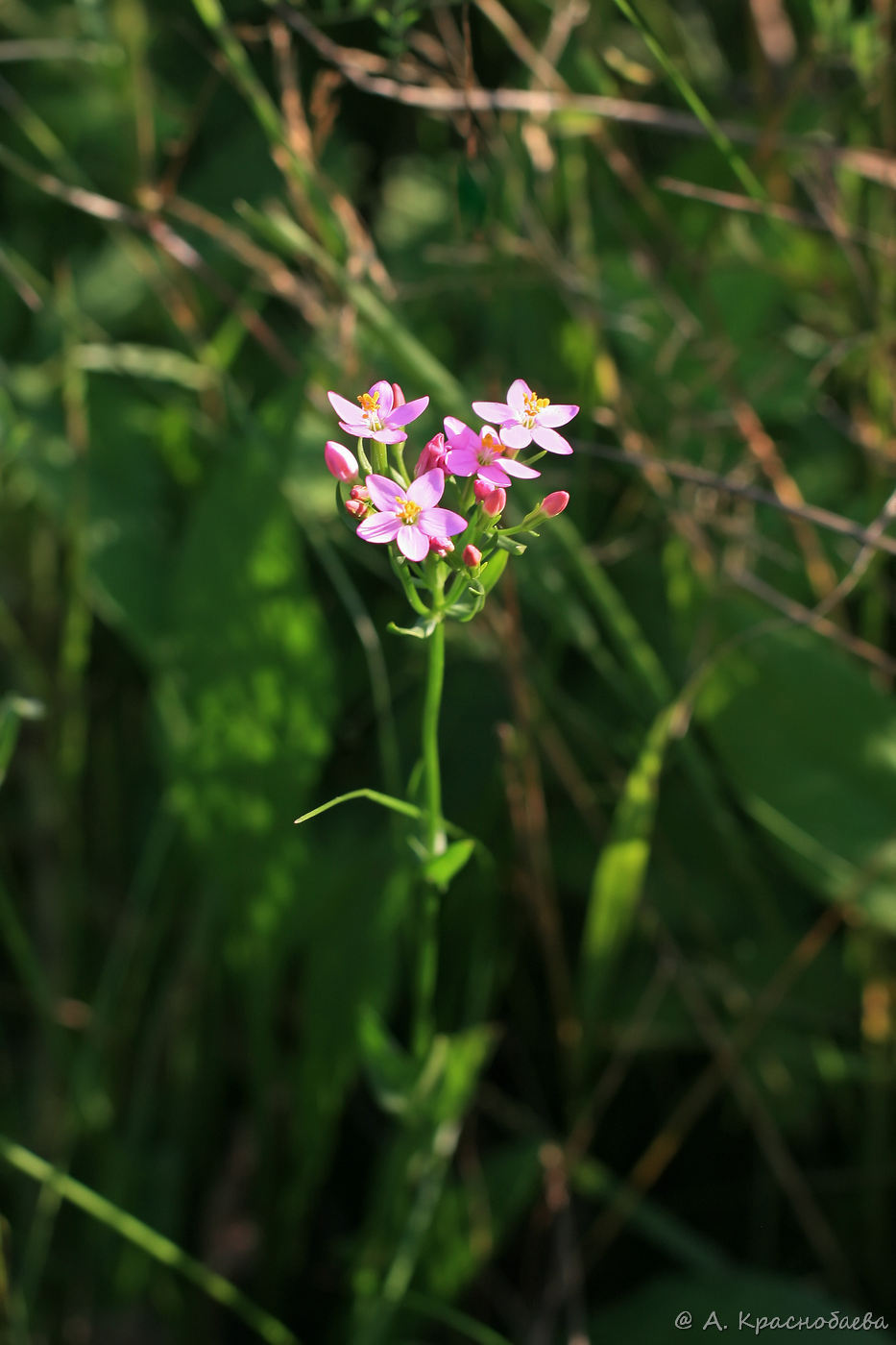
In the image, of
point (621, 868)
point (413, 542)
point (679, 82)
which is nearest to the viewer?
point (413, 542)

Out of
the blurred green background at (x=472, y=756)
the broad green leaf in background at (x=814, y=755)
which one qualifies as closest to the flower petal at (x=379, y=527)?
the blurred green background at (x=472, y=756)

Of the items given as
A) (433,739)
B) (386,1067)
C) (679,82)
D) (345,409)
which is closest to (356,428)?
(345,409)

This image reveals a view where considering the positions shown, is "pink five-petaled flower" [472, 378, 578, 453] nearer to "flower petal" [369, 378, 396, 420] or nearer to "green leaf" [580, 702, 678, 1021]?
"flower petal" [369, 378, 396, 420]

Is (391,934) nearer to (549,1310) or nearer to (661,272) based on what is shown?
(549,1310)

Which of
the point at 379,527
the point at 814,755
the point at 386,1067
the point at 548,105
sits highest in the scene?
the point at 548,105

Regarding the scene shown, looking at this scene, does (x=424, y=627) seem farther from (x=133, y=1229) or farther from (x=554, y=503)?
(x=133, y=1229)

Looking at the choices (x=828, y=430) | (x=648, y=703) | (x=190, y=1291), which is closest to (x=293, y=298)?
(x=648, y=703)

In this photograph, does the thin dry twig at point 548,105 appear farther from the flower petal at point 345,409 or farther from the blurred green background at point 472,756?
the flower petal at point 345,409
